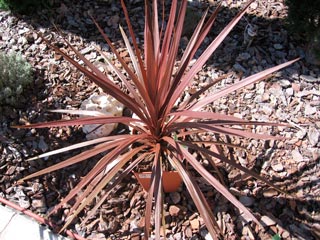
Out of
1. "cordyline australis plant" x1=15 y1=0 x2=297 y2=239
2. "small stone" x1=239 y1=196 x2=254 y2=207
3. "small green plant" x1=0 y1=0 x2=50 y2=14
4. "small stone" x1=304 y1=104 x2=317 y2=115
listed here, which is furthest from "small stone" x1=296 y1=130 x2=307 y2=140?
"small green plant" x1=0 y1=0 x2=50 y2=14

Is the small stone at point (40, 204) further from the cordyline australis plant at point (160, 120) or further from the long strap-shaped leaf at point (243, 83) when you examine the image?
the long strap-shaped leaf at point (243, 83)

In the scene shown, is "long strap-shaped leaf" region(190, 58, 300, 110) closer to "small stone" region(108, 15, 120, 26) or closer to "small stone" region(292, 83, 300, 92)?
"small stone" region(292, 83, 300, 92)

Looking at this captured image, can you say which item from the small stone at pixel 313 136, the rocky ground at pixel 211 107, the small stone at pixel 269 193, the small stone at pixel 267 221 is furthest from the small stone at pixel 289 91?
the small stone at pixel 267 221

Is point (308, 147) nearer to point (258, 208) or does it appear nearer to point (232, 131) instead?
point (258, 208)

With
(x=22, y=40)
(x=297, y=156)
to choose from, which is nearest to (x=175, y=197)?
(x=297, y=156)

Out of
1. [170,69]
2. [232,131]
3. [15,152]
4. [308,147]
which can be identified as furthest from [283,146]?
[15,152]

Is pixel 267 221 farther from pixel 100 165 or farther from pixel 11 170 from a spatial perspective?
pixel 11 170
